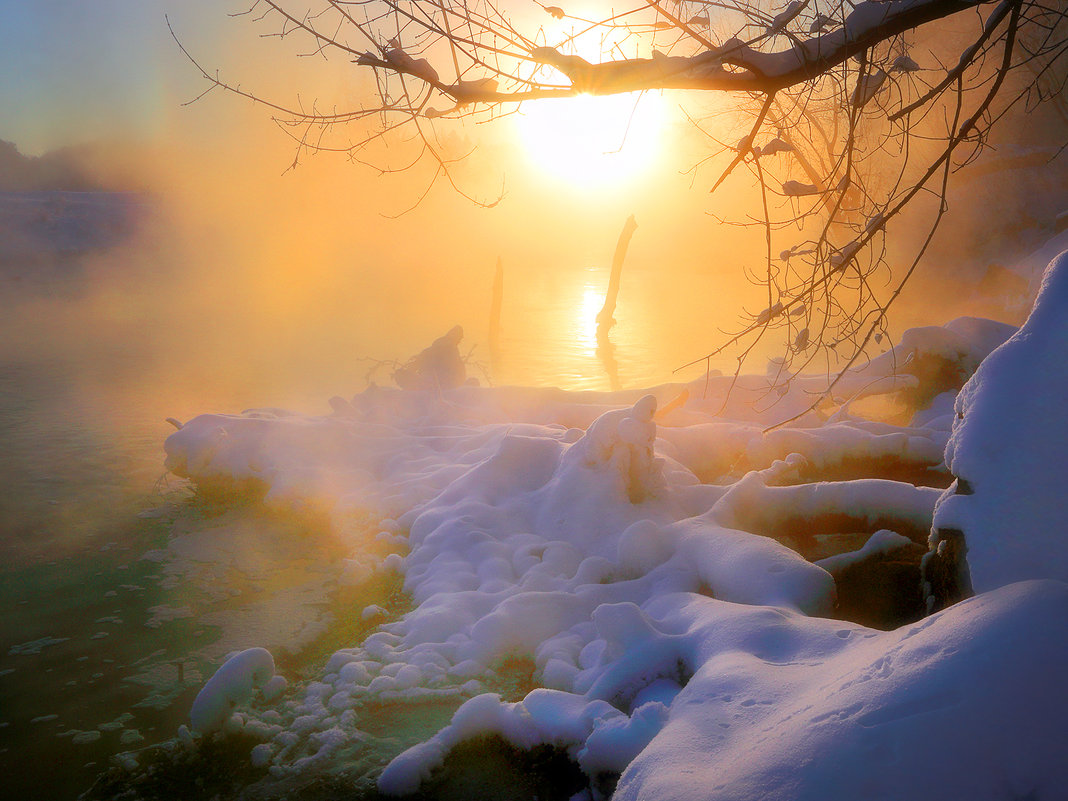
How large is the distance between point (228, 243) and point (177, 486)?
51319mm

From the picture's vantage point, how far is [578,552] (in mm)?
5699

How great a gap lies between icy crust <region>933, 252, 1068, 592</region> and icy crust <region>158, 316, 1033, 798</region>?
681mm

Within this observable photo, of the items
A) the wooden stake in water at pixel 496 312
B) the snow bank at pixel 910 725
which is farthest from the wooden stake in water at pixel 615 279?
the snow bank at pixel 910 725

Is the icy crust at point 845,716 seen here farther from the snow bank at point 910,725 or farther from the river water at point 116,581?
the river water at point 116,581

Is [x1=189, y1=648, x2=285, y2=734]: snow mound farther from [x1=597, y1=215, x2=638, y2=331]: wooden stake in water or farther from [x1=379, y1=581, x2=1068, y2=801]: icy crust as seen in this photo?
[x1=597, y1=215, x2=638, y2=331]: wooden stake in water

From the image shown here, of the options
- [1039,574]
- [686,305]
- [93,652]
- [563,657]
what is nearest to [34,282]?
[686,305]

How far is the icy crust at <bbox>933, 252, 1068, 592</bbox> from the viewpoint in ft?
9.14

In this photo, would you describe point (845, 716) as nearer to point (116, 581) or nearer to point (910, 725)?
point (910, 725)

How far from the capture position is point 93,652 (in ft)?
16.3

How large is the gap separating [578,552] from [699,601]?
153 cm

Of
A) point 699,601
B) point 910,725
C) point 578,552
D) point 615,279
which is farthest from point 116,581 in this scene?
point 615,279

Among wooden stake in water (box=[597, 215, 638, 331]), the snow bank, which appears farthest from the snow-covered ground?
wooden stake in water (box=[597, 215, 638, 331])

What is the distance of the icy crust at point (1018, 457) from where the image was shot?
279 cm

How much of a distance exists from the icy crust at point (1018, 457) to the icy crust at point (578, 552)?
68cm
